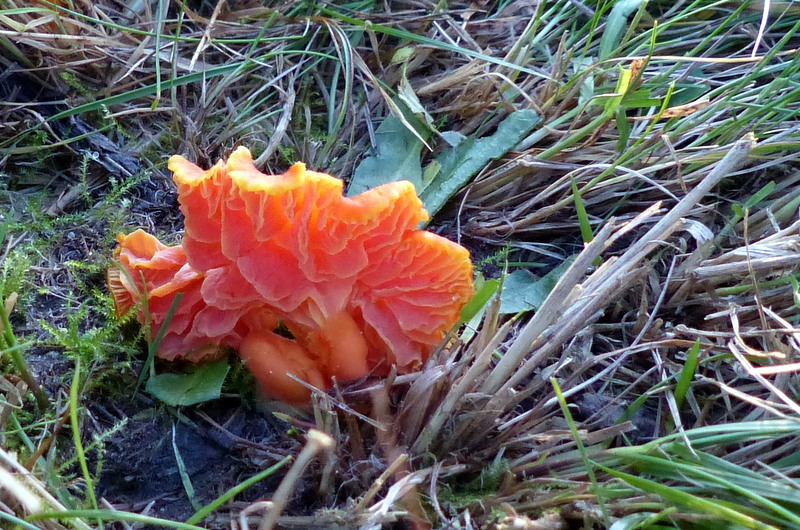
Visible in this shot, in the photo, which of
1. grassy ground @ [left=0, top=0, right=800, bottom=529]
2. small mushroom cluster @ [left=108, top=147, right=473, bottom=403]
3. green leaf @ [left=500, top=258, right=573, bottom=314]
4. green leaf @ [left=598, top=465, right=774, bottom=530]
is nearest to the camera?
green leaf @ [left=598, top=465, right=774, bottom=530]

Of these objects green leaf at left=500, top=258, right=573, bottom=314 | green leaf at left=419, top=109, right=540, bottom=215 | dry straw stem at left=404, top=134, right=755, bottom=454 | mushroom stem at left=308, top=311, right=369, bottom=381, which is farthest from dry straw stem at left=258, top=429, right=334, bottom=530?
green leaf at left=419, top=109, right=540, bottom=215

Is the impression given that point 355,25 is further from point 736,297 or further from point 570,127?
point 736,297

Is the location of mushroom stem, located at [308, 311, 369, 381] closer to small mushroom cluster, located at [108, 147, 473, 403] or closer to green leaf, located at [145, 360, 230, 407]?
small mushroom cluster, located at [108, 147, 473, 403]

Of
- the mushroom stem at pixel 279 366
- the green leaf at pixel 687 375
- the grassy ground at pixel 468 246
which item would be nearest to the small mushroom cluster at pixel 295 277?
the mushroom stem at pixel 279 366

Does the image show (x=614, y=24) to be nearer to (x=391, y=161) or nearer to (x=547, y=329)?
(x=391, y=161)

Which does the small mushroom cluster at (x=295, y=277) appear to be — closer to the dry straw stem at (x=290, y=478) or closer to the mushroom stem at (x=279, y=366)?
the mushroom stem at (x=279, y=366)

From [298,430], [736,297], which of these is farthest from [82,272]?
[736,297]
